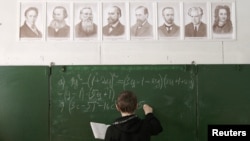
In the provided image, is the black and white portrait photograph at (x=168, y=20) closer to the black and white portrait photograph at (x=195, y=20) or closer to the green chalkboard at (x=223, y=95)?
the black and white portrait photograph at (x=195, y=20)

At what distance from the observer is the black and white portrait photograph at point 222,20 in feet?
10.6

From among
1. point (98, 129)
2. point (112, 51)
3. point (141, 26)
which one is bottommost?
point (98, 129)

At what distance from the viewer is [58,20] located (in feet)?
10.5

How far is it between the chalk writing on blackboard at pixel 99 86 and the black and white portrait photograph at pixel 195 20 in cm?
52

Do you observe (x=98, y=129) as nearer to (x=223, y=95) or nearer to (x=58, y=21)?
(x=58, y=21)

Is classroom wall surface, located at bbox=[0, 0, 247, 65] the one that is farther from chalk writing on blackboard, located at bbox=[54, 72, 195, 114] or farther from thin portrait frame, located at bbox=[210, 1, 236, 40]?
chalk writing on blackboard, located at bbox=[54, 72, 195, 114]

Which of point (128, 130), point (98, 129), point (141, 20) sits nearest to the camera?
point (128, 130)

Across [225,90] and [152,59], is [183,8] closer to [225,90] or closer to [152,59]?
[152,59]

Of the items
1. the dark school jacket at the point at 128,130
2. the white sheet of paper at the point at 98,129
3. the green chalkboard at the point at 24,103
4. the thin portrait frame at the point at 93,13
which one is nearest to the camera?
the dark school jacket at the point at 128,130

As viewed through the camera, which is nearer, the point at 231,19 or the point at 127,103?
the point at 127,103

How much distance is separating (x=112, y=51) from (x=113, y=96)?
0.49 metres

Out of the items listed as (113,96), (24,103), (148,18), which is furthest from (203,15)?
(24,103)

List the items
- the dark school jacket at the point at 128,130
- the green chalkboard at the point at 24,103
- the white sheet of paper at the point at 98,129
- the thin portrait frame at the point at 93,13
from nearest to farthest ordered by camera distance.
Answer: the dark school jacket at the point at 128,130 → the white sheet of paper at the point at 98,129 → the green chalkboard at the point at 24,103 → the thin portrait frame at the point at 93,13

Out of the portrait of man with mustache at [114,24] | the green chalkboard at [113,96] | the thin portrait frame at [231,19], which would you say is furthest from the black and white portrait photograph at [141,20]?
the thin portrait frame at [231,19]
